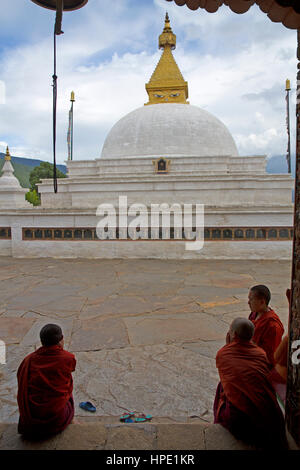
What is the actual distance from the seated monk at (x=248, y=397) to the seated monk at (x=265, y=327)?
0.48 metres

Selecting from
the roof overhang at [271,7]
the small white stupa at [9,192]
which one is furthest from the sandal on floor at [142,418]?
the small white stupa at [9,192]

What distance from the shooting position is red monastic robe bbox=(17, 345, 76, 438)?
191 cm

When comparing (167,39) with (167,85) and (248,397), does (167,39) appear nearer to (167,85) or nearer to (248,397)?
(167,85)

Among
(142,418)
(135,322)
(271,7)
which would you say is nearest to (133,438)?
(142,418)

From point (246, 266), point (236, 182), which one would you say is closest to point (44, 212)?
A: point (246, 266)

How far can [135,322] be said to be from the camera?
4.27 meters

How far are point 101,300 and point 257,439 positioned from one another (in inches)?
146

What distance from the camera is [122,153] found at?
14.8 metres

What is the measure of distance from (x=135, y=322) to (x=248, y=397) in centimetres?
254

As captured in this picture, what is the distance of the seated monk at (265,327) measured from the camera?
2.42m

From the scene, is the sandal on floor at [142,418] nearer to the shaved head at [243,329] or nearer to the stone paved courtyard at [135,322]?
the stone paved courtyard at [135,322]

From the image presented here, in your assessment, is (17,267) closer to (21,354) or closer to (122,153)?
(21,354)

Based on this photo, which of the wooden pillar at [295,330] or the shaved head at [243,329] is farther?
the shaved head at [243,329]

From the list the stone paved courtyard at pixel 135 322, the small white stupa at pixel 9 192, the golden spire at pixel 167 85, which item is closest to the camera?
the stone paved courtyard at pixel 135 322
